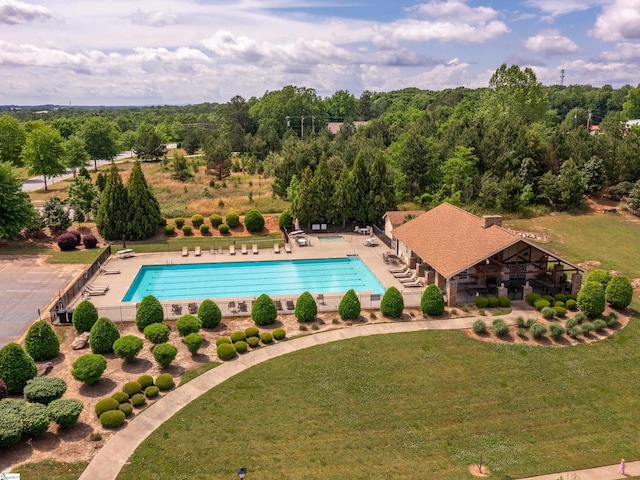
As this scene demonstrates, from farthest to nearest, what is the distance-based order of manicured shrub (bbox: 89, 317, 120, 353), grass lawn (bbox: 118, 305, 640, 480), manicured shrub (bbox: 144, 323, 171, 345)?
manicured shrub (bbox: 144, 323, 171, 345)
manicured shrub (bbox: 89, 317, 120, 353)
grass lawn (bbox: 118, 305, 640, 480)

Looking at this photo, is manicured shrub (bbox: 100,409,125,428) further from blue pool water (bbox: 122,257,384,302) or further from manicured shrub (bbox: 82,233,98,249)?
manicured shrub (bbox: 82,233,98,249)

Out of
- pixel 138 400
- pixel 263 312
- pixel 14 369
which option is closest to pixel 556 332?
pixel 263 312

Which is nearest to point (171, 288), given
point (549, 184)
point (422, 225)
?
point (422, 225)

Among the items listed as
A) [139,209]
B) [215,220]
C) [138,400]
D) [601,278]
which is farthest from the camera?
[215,220]

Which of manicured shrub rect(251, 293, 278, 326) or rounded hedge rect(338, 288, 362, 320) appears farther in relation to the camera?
rounded hedge rect(338, 288, 362, 320)

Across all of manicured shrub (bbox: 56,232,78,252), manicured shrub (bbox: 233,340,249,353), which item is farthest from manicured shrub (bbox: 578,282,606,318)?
manicured shrub (bbox: 56,232,78,252)

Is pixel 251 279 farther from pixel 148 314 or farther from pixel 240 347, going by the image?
pixel 240 347

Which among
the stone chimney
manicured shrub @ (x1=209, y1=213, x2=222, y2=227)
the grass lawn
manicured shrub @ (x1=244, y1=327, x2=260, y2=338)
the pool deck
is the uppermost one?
the stone chimney
